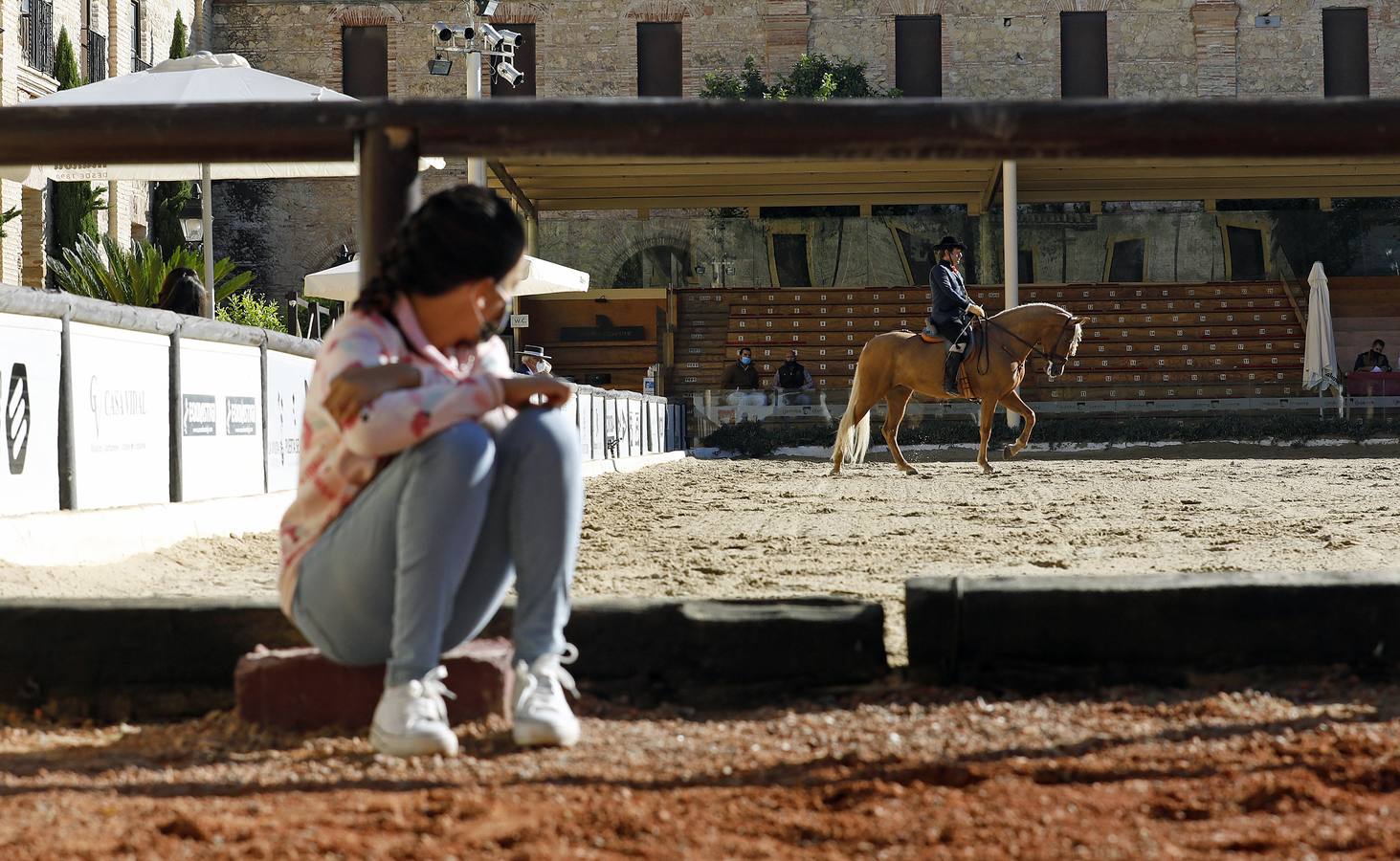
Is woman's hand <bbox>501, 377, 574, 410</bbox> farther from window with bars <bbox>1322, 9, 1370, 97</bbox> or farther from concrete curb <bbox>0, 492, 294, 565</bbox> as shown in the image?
window with bars <bbox>1322, 9, 1370, 97</bbox>

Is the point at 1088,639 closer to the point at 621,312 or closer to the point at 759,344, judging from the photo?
the point at 759,344

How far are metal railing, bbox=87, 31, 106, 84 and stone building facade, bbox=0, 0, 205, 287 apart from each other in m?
0.02

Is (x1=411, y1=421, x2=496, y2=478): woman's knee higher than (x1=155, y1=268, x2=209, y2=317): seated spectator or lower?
lower

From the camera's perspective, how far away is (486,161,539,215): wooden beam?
A: 23.0 m

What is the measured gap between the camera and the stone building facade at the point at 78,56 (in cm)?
2247

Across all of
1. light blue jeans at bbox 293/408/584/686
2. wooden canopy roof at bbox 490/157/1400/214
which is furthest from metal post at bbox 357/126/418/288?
wooden canopy roof at bbox 490/157/1400/214

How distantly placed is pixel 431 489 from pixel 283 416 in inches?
267

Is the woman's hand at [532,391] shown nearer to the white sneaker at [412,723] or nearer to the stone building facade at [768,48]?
the white sneaker at [412,723]

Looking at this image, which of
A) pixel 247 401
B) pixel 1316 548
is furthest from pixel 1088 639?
pixel 247 401

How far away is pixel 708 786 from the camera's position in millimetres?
2199

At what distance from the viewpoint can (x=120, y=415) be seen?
257 inches

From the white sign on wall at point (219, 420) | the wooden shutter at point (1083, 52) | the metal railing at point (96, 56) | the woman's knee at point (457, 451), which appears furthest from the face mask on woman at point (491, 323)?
the wooden shutter at point (1083, 52)

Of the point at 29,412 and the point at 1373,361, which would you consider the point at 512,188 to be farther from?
the point at 29,412

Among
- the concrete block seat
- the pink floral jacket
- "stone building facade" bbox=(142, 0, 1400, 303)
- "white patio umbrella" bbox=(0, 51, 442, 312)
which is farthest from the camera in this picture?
"stone building facade" bbox=(142, 0, 1400, 303)
